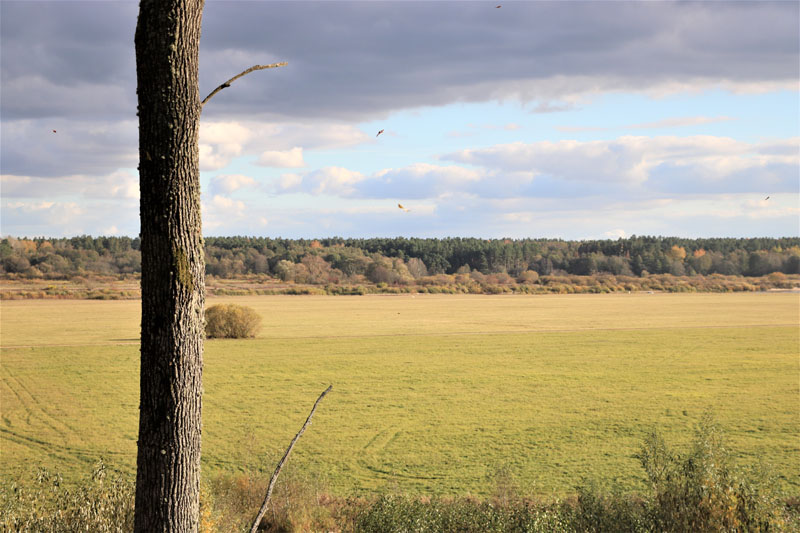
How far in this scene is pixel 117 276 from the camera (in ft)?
345

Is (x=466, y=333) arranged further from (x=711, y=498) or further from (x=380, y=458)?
(x=711, y=498)

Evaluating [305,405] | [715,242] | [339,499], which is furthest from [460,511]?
[715,242]

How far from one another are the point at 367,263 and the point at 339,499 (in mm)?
105521

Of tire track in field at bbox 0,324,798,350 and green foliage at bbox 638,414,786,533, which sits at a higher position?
green foliage at bbox 638,414,786,533

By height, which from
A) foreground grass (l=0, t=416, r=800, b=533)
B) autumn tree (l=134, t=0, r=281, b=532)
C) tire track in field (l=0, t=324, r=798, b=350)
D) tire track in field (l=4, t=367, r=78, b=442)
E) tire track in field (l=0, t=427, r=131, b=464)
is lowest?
tire track in field (l=0, t=324, r=798, b=350)

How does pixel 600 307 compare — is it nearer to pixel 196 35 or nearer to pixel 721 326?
pixel 721 326

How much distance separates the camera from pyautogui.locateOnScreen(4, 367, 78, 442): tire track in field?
15.2 m

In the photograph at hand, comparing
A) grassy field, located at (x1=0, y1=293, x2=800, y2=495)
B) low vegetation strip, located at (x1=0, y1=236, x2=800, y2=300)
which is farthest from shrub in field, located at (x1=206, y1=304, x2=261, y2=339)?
low vegetation strip, located at (x1=0, y1=236, x2=800, y2=300)

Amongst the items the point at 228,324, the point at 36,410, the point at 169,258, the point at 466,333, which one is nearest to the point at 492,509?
the point at 169,258

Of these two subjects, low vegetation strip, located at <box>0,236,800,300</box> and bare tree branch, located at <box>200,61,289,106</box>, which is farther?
low vegetation strip, located at <box>0,236,800,300</box>

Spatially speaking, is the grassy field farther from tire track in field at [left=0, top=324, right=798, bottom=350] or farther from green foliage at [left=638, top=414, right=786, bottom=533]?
green foliage at [left=638, top=414, right=786, bottom=533]

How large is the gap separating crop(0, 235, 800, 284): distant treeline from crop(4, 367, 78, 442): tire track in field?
3348 inches

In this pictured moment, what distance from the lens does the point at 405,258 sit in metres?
132

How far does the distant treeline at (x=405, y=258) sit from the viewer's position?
109 metres
